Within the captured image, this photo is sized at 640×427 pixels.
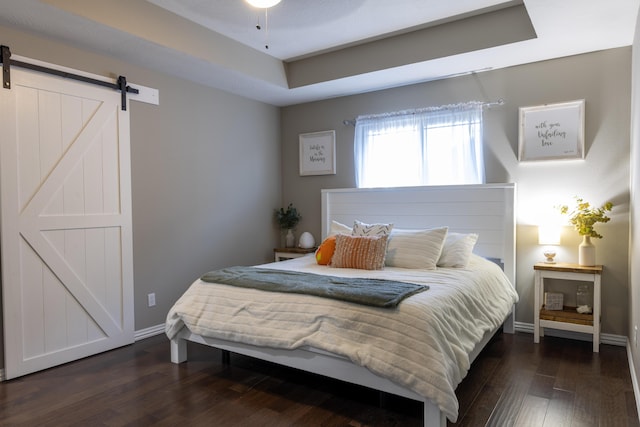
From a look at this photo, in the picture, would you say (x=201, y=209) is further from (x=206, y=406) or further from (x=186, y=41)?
(x=206, y=406)

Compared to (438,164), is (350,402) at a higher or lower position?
lower

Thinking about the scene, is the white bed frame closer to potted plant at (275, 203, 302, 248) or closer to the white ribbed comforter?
the white ribbed comforter

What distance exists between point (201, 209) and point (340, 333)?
2440 mm

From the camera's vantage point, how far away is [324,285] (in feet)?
8.38

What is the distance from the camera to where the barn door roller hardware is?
2.72 m

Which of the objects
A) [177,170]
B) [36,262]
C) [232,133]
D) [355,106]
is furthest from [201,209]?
[355,106]

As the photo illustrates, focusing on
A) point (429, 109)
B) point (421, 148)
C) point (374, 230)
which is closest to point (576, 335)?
point (374, 230)

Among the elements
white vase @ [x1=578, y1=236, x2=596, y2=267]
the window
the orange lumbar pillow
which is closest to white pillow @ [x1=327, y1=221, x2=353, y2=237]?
the orange lumbar pillow

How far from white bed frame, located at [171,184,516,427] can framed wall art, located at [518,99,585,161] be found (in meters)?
0.40

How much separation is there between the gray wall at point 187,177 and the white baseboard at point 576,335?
285cm

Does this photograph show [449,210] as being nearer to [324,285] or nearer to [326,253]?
[326,253]

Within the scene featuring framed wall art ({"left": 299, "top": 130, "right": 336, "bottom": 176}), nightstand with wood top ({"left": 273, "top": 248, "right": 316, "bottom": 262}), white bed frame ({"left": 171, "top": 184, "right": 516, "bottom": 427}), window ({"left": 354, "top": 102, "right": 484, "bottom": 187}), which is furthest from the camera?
framed wall art ({"left": 299, "top": 130, "right": 336, "bottom": 176})

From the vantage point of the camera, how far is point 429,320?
2.08m

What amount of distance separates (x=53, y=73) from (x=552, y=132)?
3.98 metres
